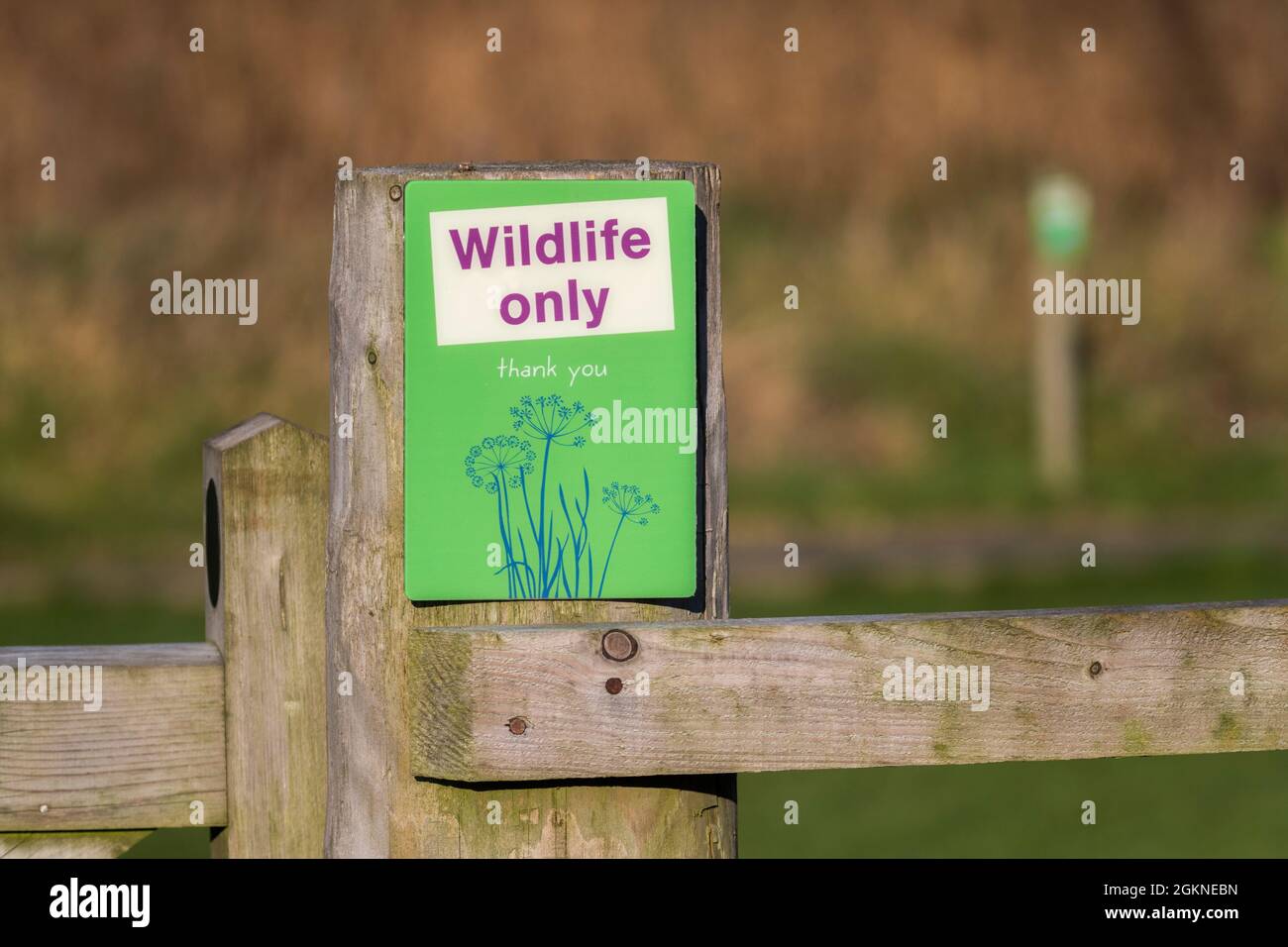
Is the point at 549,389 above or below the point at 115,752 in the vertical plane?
above

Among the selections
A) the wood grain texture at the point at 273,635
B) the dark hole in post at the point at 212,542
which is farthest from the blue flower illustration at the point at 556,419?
the dark hole in post at the point at 212,542

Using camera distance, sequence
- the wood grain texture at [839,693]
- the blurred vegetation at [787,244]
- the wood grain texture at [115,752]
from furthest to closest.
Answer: the blurred vegetation at [787,244]
the wood grain texture at [115,752]
the wood grain texture at [839,693]

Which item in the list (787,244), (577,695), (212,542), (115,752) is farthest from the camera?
(787,244)

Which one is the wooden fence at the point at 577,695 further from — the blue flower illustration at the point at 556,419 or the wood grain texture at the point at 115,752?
the blue flower illustration at the point at 556,419

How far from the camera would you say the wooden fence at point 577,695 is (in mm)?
1554

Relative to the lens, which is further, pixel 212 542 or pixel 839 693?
pixel 212 542

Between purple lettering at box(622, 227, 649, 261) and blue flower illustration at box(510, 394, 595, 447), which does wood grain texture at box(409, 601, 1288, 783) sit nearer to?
blue flower illustration at box(510, 394, 595, 447)

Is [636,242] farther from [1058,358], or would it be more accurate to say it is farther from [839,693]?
[1058,358]

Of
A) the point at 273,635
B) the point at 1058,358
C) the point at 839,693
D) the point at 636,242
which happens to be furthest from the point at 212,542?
the point at 1058,358

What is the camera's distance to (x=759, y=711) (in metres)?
1.57

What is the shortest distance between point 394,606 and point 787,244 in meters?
10.2

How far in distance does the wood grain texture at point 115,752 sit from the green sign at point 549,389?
0.33 metres

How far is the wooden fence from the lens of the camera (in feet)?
5.10

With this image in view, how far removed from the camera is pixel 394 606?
5.32 ft
